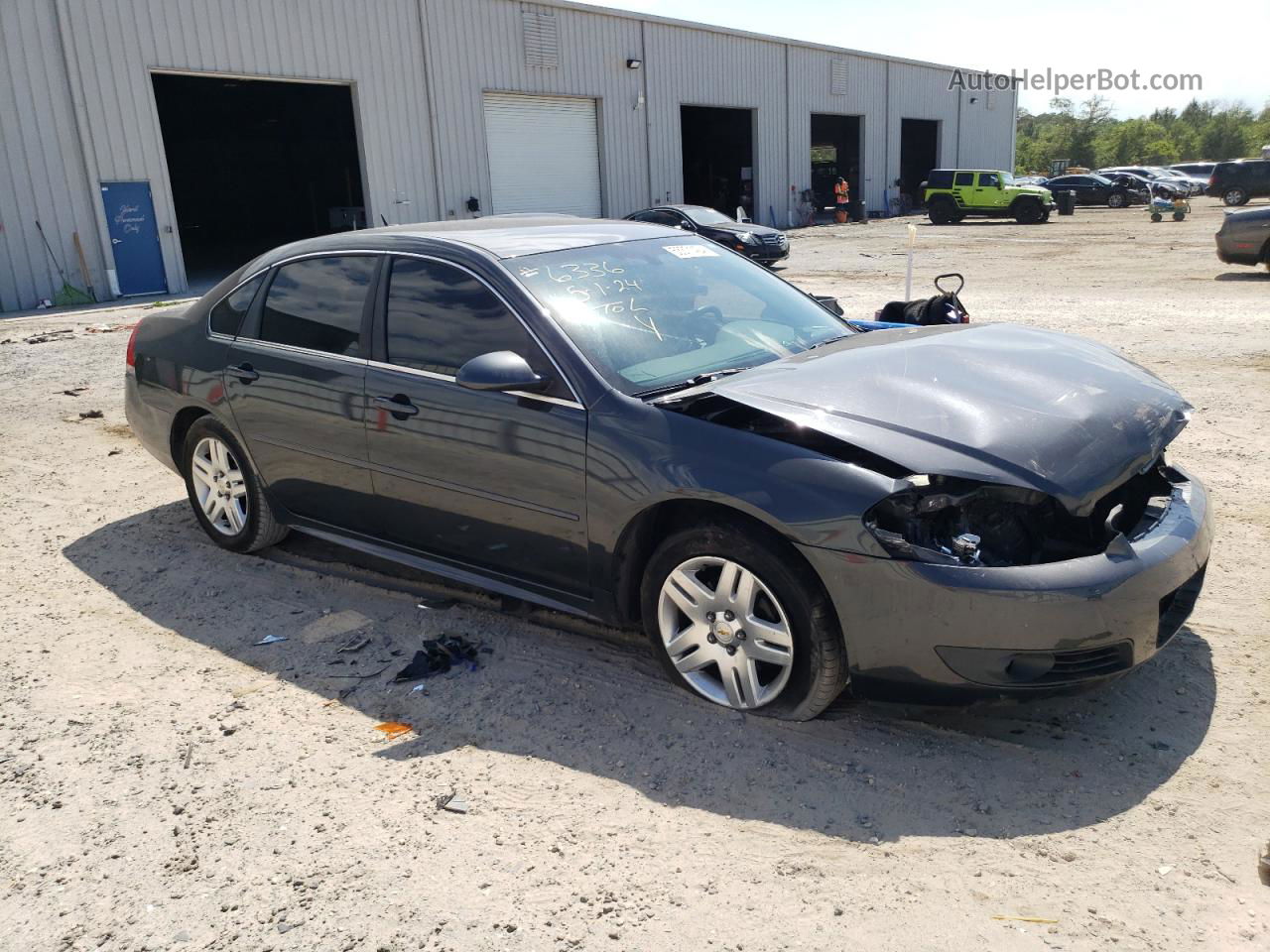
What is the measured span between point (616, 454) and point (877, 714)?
4.23 feet

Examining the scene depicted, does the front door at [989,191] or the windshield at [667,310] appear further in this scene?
the front door at [989,191]

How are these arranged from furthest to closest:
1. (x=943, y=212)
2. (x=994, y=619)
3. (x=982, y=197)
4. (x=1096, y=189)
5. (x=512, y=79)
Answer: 1. (x=1096, y=189)
2. (x=943, y=212)
3. (x=982, y=197)
4. (x=512, y=79)
5. (x=994, y=619)

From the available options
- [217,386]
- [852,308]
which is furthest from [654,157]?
[217,386]

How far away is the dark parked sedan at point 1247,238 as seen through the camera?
52.1 feet

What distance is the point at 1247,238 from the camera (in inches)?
630

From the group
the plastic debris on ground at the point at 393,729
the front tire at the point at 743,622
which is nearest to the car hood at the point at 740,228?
the front tire at the point at 743,622

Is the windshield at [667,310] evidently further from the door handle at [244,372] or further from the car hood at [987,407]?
the door handle at [244,372]

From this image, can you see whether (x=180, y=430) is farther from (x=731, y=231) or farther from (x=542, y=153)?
(x=542, y=153)

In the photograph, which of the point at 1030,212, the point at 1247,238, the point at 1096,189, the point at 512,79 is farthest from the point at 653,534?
the point at 1096,189

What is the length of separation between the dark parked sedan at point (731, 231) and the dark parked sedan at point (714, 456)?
17426 millimetres

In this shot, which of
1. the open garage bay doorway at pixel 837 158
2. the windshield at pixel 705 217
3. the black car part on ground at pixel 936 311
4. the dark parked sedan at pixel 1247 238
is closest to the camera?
the black car part on ground at pixel 936 311

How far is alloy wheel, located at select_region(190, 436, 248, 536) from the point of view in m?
5.24

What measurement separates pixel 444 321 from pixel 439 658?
137cm

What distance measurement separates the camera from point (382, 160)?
79.0 feet
